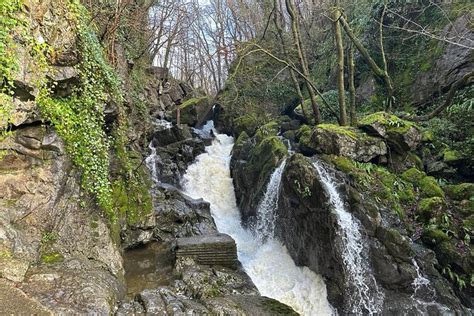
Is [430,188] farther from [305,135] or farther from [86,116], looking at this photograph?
[86,116]

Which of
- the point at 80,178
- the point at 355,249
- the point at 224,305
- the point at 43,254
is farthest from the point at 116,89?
the point at 355,249

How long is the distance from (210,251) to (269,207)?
2.46 m

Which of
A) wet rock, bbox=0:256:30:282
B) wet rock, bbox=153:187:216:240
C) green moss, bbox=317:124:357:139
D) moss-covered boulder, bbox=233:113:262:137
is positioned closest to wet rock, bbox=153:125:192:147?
moss-covered boulder, bbox=233:113:262:137

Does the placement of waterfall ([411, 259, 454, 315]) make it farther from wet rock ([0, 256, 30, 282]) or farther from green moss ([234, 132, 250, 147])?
green moss ([234, 132, 250, 147])

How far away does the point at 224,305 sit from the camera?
5684mm


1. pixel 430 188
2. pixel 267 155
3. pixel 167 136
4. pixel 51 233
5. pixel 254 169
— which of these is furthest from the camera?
pixel 167 136

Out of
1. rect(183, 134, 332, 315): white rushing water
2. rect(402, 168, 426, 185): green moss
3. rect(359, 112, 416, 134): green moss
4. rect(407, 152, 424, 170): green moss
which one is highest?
rect(359, 112, 416, 134): green moss

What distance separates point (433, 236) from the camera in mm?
6617

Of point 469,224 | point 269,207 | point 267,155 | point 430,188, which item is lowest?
point 269,207

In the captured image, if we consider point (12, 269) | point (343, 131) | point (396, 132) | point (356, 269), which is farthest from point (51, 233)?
point (396, 132)

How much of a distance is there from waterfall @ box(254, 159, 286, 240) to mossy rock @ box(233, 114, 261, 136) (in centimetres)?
640

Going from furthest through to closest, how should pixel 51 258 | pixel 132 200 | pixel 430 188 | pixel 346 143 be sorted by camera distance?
pixel 346 143 → pixel 132 200 → pixel 430 188 → pixel 51 258

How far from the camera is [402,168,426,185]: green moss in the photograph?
25.9 feet

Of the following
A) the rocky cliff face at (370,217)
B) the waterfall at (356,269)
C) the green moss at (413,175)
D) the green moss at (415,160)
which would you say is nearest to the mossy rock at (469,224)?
the rocky cliff face at (370,217)
